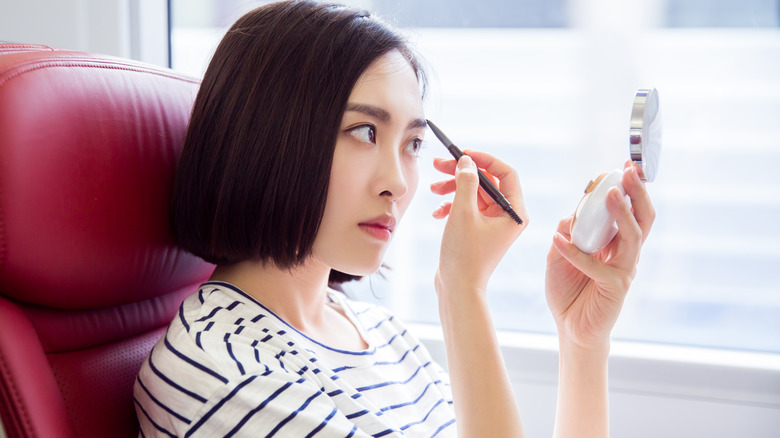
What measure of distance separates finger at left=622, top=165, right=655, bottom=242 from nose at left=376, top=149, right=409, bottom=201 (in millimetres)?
297

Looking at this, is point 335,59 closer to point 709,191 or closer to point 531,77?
point 531,77

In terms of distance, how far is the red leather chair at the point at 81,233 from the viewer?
2.25ft

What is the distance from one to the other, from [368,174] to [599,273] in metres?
0.35

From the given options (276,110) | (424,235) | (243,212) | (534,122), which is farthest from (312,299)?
(534,122)

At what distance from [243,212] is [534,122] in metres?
0.75

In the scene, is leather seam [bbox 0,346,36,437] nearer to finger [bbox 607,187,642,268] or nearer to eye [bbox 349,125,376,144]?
eye [bbox 349,125,376,144]

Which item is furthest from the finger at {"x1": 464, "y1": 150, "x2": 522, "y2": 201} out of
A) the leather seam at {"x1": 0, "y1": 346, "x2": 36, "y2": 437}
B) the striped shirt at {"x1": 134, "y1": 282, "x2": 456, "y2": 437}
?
the leather seam at {"x1": 0, "y1": 346, "x2": 36, "y2": 437}

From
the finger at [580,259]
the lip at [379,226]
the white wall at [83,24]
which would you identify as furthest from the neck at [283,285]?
the white wall at [83,24]

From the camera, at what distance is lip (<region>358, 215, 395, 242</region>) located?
86 cm

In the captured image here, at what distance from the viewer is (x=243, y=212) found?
833 mm

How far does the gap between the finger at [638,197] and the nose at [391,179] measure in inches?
11.7

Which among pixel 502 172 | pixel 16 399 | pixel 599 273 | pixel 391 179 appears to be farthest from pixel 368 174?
pixel 16 399

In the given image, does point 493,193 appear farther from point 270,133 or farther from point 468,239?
point 270,133

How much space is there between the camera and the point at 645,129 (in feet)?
2.62
